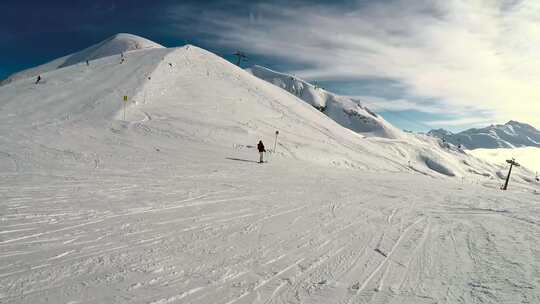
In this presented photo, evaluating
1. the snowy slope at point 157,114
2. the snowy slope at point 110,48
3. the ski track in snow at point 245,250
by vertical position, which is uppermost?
the snowy slope at point 110,48

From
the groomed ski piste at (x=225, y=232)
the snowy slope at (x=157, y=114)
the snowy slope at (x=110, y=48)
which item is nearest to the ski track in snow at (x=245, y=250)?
the groomed ski piste at (x=225, y=232)

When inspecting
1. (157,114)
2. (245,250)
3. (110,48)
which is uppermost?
(110,48)

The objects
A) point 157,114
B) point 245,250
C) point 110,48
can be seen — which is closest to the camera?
point 245,250

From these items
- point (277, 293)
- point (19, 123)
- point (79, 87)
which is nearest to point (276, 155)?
point (19, 123)

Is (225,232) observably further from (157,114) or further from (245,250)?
(157,114)

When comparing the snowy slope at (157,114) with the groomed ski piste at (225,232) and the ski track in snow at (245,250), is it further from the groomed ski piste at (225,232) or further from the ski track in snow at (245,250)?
the ski track in snow at (245,250)

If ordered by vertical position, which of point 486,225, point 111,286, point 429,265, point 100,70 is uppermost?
point 100,70

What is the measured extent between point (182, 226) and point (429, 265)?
5587 mm

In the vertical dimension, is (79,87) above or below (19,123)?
above

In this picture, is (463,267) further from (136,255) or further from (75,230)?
(75,230)

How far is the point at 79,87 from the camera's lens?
40.3 m

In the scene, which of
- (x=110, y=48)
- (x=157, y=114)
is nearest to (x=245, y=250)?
(x=157, y=114)

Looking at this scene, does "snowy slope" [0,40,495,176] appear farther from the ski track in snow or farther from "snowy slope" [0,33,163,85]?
"snowy slope" [0,33,163,85]

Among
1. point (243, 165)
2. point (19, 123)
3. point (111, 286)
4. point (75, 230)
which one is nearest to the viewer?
point (111, 286)
